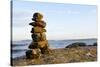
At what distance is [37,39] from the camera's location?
265cm

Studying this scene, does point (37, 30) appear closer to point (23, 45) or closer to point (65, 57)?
point (23, 45)

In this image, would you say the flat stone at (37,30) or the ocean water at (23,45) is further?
the flat stone at (37,30)

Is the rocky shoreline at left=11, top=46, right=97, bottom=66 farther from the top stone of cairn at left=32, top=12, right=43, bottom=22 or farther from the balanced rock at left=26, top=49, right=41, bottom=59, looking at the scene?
the top stone of cairn at left=32, top=12, right=43, bottom=22

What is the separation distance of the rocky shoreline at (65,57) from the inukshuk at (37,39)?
0.22ft

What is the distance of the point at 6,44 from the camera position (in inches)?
98.6

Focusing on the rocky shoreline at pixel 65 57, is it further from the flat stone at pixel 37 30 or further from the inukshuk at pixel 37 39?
the flat stone at pixel 37 30

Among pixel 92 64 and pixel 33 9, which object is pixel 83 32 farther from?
pixel 33 9

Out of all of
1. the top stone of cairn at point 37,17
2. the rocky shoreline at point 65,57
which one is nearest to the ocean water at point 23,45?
the rocky shoreline at point 65,57

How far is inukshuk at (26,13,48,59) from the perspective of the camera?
2625 millimetres

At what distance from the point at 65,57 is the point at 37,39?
1.40ft

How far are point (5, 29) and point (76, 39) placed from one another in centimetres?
91

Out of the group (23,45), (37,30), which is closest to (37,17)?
(37,30)

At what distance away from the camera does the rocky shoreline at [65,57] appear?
257 centimetres

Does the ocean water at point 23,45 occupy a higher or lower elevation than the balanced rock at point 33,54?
higher
